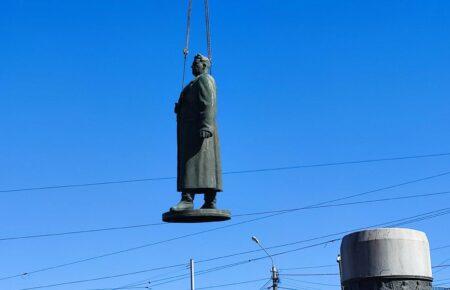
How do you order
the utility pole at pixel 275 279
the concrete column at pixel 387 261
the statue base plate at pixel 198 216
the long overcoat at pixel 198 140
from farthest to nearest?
the utility pole at pixel 275 279
the long overcoat at pixel 198 140
the statue base plate at pixel 198 216
the concrete column at pixel 387 261

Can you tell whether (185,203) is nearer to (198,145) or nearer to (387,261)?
(198,145)

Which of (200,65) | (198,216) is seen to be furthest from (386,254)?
(200,65)

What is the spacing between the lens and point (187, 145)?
25.3 feet

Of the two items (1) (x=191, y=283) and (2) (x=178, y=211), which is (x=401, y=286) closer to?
(2) (x=178, y=211)

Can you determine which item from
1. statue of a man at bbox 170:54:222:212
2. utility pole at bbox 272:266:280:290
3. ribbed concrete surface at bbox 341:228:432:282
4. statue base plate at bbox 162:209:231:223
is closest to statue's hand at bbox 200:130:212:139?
statue of a man at bbox 170:54:222:212

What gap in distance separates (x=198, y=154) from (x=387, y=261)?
4113mm

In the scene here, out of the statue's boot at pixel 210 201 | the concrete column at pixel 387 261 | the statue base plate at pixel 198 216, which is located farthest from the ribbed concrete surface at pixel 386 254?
the statue's boot at pixel 210 201

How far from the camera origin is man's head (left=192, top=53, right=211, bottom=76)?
26.9 ft

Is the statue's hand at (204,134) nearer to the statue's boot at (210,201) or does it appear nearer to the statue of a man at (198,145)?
the statue of a man at (198,145)

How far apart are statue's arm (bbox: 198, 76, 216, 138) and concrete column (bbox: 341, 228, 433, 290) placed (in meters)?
3.95

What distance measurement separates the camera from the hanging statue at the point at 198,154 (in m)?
7.54

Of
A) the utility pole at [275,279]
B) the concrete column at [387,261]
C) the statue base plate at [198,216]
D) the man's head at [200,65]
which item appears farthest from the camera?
the utility pole at [275,279]

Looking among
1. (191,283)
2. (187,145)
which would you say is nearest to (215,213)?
(187,145)

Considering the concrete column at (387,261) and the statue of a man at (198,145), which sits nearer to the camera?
the concrete column at (387,261)
